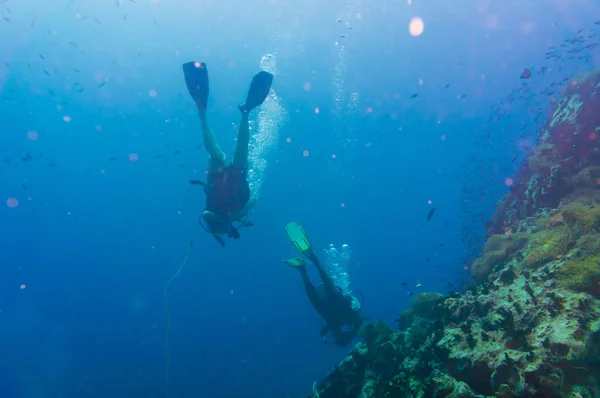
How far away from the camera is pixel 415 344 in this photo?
5879 millimetres

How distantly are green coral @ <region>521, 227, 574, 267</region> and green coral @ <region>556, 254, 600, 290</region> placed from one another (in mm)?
929

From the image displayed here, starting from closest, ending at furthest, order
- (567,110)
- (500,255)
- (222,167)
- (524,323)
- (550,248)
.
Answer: (524,323) → (550,248) → (500,255) → (222,167) → (567,110)

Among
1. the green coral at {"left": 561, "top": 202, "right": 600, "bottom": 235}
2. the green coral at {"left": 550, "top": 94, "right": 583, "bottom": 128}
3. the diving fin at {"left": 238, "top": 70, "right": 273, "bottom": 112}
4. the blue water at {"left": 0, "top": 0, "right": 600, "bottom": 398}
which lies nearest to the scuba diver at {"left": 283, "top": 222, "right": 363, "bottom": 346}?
the diving fin at {"left": 238, "top": 70, "right": 273, "bottom": 112}

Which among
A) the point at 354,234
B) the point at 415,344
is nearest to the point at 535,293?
the point at 415,344

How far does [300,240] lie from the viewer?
34.5 ft

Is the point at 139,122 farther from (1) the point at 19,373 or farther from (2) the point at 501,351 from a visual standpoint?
(2) the point at 501,351

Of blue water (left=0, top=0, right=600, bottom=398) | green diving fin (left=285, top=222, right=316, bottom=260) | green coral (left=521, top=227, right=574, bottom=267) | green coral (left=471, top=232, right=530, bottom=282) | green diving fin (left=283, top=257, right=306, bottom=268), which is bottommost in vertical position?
green coral (left=521, top=227, right=574, bottom=267)

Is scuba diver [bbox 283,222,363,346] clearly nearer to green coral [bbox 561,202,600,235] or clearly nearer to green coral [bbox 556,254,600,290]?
green coral [bbox 561,202,600,235]

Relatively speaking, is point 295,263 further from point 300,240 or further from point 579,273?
point 579,273

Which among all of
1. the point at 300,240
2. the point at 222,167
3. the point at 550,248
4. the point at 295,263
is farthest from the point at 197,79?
the point at 550,248

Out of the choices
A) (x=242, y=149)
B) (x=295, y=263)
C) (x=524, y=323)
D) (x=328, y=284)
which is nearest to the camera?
(x=524, y=323)

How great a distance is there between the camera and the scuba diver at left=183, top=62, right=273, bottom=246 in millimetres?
8320

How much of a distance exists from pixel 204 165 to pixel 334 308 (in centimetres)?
6067

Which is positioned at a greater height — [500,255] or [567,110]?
[567,110]
